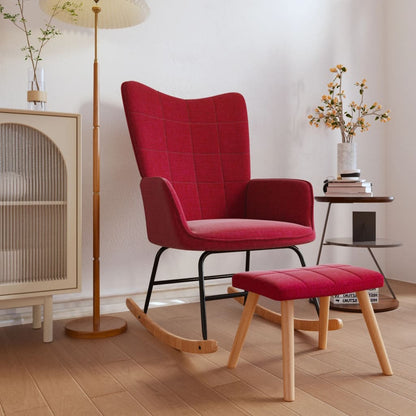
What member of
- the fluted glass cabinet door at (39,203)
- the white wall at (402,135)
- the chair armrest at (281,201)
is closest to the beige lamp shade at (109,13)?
the fluted glass cabinet door at (39,203)

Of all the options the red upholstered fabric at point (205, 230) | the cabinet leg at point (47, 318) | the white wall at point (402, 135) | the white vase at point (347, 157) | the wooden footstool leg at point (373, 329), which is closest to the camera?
the wooden footstool leg at point (373, 329)

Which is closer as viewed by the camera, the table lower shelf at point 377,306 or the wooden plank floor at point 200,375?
the wooden plank floor at point 200,375

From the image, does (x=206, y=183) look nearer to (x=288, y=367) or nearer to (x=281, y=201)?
(x=281, y=201)

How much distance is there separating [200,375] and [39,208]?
863 mm

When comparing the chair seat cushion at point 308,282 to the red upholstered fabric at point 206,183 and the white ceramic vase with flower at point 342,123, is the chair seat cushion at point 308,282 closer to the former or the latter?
the red upholstered fabric at point 206,183

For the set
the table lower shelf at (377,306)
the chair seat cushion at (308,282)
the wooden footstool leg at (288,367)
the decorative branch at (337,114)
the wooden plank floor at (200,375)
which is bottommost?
the wooden plank floor at (200,375)

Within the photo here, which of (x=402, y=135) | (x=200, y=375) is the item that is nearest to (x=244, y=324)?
(x=200, y=375)

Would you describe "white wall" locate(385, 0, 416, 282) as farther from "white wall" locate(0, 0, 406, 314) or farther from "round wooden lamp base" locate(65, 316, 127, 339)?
"round wooden lamp base" locate(65, 316, 127, 339)

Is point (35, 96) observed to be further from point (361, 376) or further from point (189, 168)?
point (361, 376)

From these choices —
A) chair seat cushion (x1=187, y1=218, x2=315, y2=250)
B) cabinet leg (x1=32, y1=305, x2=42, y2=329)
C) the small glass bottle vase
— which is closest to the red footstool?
chair seat cushion (x1=187, y1=218, x2=315, y2=250)

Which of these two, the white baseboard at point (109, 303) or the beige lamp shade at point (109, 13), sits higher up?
the beige lamp shade at point (109, 13)

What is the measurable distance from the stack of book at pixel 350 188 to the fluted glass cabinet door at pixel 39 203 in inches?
53.8

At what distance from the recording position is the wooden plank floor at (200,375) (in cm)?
130

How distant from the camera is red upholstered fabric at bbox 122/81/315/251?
1756 mm
